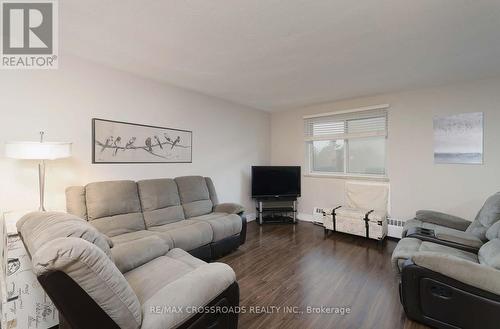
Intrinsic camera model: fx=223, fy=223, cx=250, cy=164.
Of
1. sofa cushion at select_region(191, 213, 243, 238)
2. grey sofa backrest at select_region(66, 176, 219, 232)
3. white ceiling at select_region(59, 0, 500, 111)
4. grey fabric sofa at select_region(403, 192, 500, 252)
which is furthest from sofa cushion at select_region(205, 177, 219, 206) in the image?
grey fabric sofa at select_region(403, 192, 500, 252)

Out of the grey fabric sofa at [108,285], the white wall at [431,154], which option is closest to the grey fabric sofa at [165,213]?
the grey fabric sofa at [108,285]

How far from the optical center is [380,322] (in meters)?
1.89

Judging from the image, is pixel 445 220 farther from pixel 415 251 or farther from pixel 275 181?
pixel 275 181

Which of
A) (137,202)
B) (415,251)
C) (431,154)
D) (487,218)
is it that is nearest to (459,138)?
(431,154)

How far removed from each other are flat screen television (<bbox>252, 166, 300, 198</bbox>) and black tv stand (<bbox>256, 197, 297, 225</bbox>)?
0.47 ft

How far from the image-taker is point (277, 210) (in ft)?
16.3

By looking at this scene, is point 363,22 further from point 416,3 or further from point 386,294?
point 386,294

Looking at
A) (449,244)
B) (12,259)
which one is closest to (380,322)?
(449,244)

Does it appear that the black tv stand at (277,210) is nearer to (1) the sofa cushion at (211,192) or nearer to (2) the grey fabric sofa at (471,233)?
(1) the sofa cushion at (211,192)

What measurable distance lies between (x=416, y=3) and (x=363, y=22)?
365mm

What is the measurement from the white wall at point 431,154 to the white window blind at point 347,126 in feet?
0.57

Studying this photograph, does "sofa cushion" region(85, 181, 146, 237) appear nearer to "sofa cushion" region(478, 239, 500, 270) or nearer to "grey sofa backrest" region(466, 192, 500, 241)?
"sofa cushion" region(478, 239, 500, 270)

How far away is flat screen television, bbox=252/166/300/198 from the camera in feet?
15.7

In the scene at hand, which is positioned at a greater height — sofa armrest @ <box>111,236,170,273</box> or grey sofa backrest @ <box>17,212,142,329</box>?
grey sofa backrest @ <box>17,212,142,329</box>
